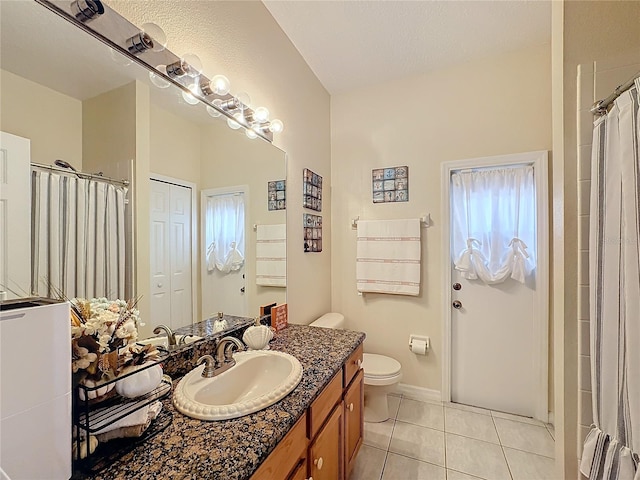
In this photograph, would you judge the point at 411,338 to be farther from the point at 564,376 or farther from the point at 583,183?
the point at 583,183

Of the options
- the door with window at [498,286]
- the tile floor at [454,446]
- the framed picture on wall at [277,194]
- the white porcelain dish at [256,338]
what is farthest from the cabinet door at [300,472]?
the door with window at [498,286]

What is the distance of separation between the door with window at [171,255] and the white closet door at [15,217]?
0.37 m

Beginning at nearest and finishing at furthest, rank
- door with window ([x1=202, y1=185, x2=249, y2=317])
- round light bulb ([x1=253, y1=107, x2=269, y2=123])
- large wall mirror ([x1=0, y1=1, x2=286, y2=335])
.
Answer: large wall mirror ([x1=0, y1=1, x2=286, y2=335]) → door with window ([x1=202, y1=185, x2=249, y2=317]) → round light bulb ([x1=253, y1=107, x2=269, y2=123])

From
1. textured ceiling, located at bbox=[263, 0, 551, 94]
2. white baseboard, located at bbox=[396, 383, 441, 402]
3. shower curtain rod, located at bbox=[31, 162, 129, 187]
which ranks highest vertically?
textured ceiling, located at bbox=[263, 0, 551, 94]

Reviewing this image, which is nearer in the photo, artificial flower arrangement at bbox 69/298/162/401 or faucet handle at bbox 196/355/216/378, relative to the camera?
artificial flower arrangement at bbox 69/298/162/401

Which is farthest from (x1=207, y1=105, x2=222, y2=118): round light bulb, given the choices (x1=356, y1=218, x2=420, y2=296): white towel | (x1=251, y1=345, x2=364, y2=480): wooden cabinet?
(x1=356, y1=218, x2=420, y2=296): white towel

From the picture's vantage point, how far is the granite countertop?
638 millimetres

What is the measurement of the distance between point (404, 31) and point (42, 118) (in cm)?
212

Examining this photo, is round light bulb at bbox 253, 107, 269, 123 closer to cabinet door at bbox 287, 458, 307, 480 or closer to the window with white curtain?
the window with white curtain

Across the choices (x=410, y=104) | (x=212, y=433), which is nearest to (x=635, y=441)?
(x=212, y=433)

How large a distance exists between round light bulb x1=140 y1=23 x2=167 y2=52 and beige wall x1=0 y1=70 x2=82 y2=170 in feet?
1.33

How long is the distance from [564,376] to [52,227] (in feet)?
6.67

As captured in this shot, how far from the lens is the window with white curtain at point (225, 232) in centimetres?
138

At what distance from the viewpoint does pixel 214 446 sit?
72 centimetres
